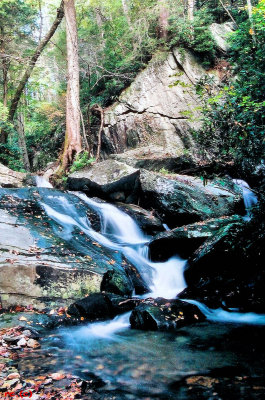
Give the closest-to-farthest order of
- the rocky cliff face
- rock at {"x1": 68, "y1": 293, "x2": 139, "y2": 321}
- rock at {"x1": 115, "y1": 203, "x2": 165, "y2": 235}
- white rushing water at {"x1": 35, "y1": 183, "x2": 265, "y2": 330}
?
rock at {"x1": 68, "y1": 293, "x2": 139, "y2": 321}
white rushing water at {"x1": 35, "y1": 183, "x2": 265, "y2": 330}
rock at {"x1": 115, "y1": 203, "x2": 165, "y2": 235}
the rocky cliff face

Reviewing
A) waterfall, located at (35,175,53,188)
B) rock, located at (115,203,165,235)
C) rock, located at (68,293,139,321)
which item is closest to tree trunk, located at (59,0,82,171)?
waterfall, located at (35,175,53,188)

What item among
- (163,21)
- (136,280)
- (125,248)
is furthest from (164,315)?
(163,21)

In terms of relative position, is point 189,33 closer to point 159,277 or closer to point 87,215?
point 87,215

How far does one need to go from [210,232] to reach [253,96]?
3.66 m

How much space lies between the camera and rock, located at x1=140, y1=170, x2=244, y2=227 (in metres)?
9.65

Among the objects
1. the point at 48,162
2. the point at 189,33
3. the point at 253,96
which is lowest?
the point at 253,96

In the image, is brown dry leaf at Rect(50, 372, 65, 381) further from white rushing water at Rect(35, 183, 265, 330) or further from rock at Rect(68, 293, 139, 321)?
rock at Rect(68, 293, 139, 321)

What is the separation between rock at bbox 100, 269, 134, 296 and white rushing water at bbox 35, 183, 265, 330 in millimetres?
652

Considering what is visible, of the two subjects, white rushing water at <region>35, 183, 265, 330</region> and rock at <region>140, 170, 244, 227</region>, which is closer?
white rushing water at <region>35, 183, 265, 330</region>

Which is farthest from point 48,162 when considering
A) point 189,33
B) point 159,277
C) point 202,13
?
point 159,277

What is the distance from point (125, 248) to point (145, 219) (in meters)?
1.92

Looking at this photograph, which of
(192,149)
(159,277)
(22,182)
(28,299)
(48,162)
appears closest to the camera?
(28,299)

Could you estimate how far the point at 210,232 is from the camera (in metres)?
7.59

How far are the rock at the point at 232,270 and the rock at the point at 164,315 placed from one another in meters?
0.74
